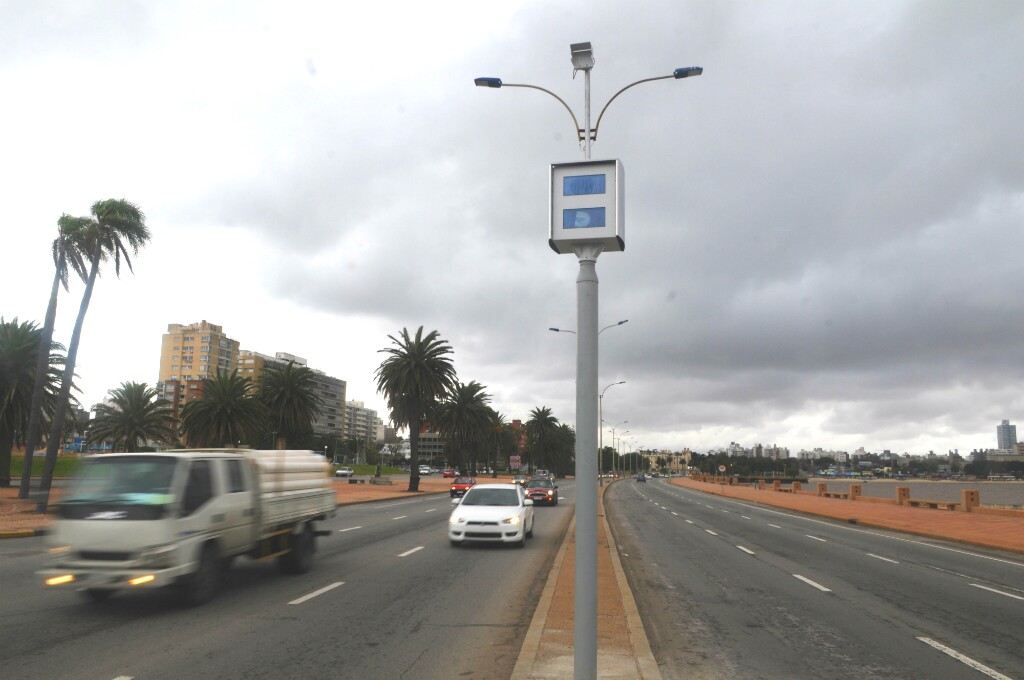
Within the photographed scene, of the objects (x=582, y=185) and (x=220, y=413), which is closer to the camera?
(x=582, y=185)

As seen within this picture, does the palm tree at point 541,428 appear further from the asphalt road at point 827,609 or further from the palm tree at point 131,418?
the asphalt road at point 827,609

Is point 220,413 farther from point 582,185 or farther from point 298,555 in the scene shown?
point 582,185

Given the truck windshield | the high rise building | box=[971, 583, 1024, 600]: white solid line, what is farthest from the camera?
the high rise building

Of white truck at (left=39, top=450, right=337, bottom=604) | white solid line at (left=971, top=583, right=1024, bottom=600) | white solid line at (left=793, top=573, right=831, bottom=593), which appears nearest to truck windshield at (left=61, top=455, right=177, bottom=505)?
white truck at (left=39, top=450, right=337, bottom=604)

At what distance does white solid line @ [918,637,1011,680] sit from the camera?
6.69m

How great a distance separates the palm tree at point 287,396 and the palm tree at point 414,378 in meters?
5.22

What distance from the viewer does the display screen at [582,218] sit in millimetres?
5027

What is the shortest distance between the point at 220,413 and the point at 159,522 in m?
39.3

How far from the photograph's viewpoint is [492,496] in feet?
58.7

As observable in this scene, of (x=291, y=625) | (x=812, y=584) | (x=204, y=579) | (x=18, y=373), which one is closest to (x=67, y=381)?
(x=18, y=373)

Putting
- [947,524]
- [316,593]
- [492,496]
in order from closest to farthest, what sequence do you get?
[316,593] → [492,496] → [947,524]

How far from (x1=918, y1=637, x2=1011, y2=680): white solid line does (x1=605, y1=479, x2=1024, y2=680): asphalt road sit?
0.04 feet

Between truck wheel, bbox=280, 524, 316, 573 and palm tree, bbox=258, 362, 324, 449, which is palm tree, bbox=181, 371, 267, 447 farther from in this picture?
truck wheel, bbox=280, 524, 316, 573

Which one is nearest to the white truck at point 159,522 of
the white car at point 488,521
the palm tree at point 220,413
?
the white car at point 488,521
